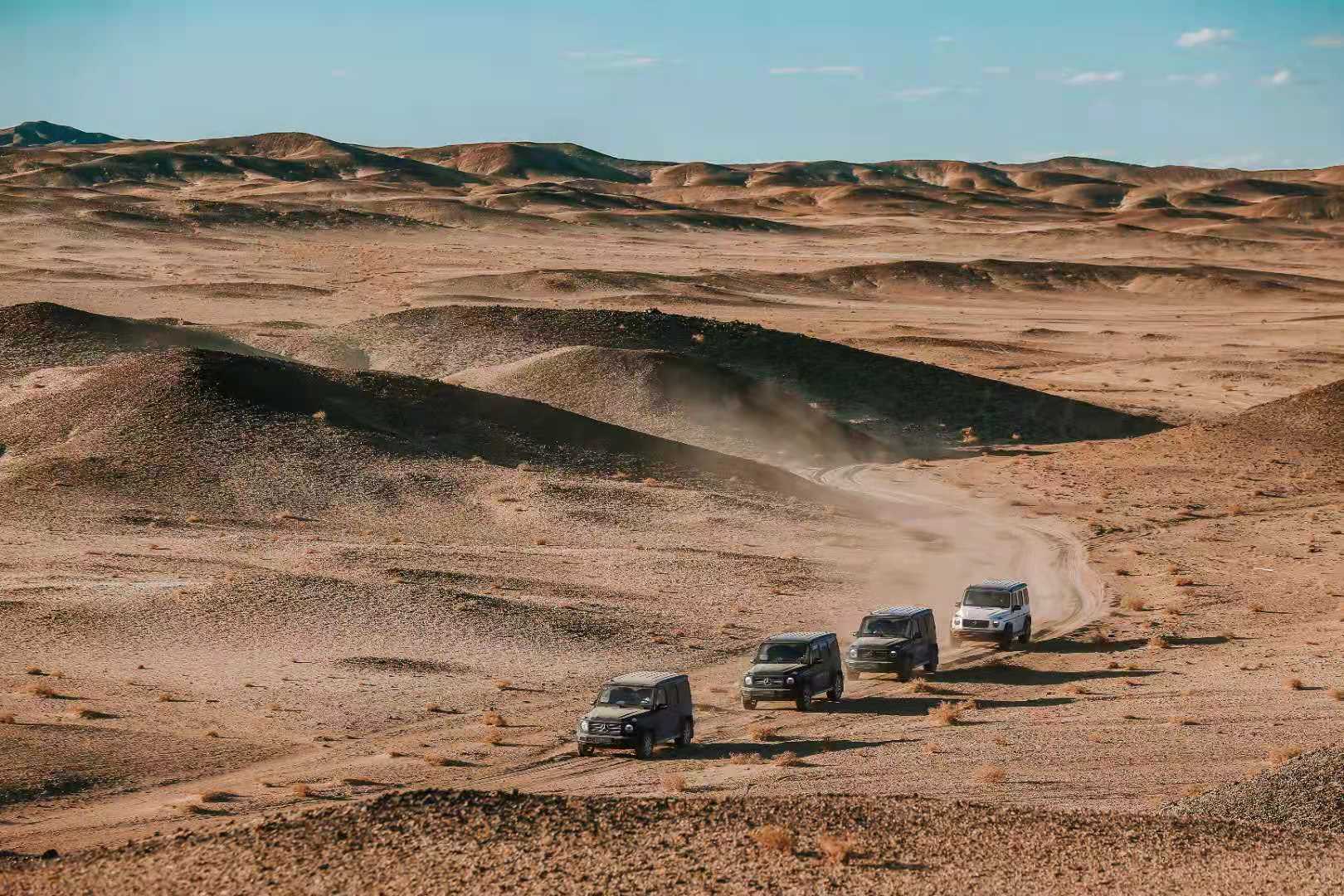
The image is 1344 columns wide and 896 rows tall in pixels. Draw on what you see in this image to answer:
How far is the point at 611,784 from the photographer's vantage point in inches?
937

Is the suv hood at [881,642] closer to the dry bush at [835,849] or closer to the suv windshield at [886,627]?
the suv windshield at [886,627]

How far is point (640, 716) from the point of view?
25500 millimetres

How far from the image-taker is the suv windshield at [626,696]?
85.1ft

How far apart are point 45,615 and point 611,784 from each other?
16752 mm

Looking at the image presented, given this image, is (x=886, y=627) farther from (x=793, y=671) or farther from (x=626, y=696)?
(x=626, y=696)

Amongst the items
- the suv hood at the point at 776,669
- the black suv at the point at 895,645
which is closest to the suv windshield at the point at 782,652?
the suv hood at the point at 776,669

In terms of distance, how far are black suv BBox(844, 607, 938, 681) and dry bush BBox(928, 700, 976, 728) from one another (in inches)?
91.8

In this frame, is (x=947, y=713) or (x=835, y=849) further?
(x=947, y=713)

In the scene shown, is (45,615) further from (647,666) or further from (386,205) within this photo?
(386,205)

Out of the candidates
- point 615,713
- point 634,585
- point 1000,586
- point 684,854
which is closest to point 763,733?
point 615,713

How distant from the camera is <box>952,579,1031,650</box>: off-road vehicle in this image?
1421 inches

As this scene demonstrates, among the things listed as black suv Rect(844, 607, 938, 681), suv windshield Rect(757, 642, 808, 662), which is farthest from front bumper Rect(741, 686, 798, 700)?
black suv Rect(844, 607, 938, 681)

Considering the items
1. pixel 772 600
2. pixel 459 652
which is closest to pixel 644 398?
pixel 772 600

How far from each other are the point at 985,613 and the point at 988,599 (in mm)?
593
